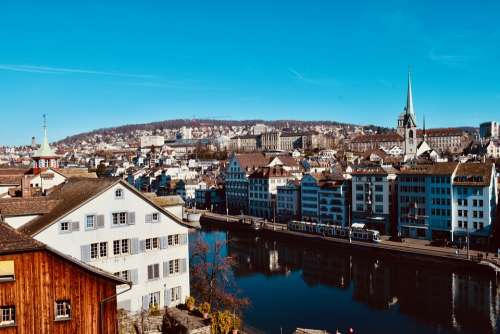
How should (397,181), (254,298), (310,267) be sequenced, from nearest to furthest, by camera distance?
(254,298)
(310,267)
(397,181)

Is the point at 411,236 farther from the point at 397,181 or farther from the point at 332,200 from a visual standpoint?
the point at 332,200

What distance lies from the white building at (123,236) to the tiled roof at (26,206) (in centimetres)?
33

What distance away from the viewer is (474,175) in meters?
70.9

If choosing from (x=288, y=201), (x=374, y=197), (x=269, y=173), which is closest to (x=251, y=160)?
(x=269, y=173)

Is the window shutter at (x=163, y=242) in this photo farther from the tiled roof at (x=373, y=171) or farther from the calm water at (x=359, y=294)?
the tiled roof at (x=373, y=171)

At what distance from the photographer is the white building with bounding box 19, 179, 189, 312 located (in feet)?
88.4

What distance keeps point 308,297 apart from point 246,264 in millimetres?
17581

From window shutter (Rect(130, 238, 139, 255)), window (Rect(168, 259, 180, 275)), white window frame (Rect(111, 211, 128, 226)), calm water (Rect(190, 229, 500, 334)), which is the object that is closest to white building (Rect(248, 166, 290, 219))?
calm water (Rect(190, 229, 500, 334))

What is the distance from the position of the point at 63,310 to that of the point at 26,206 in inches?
475

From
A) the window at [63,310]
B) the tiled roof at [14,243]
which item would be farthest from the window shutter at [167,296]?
the tiled roof at [14,243]

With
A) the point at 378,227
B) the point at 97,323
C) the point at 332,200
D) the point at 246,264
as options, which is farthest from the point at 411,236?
the point at 97,323

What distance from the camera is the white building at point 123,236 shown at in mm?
26938

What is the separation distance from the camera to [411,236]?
252 ft

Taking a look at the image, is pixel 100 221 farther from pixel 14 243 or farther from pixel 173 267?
pixel 14 243
